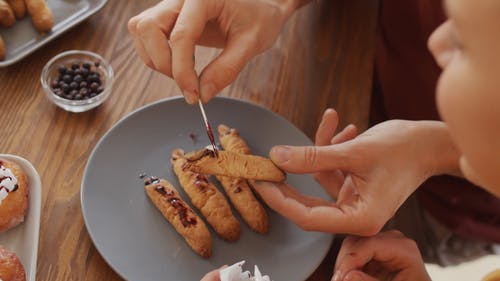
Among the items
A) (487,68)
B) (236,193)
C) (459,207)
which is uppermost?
(487,68)

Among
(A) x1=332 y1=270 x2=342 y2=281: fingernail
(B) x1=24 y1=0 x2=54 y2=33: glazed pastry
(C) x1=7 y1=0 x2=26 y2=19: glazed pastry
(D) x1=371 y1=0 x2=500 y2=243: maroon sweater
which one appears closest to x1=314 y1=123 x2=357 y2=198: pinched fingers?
(A) x1=332 y1=270 x2=342 y2=281: fingernail

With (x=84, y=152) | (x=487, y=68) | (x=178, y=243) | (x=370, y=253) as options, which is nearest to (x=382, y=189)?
(x=370, y=253)

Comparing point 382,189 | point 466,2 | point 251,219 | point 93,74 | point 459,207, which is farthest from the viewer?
point 459,207

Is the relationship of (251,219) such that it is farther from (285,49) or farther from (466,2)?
(466,2)

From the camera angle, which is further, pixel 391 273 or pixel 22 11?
pixel 22 11

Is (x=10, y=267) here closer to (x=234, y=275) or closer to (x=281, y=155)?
(x=234, y=275)

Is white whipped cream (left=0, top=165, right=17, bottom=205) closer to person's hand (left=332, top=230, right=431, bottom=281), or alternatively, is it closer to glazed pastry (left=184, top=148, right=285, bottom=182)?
glazed pastry (left=184, top=148, right=285, bottom=182)

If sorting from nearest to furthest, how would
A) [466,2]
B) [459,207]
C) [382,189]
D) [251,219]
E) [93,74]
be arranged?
[466,2]
[382,189]
[251,219]
[93,74]
[459,207]
